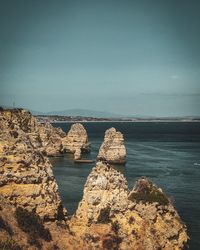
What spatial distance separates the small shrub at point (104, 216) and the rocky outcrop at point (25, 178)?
9.41 feet

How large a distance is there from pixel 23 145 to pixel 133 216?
377 inches

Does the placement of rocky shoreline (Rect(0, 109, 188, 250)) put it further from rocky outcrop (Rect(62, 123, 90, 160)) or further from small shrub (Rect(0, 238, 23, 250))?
rocky outcrop (Rect(62, 123, 90, 160))

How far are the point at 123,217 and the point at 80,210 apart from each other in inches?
136

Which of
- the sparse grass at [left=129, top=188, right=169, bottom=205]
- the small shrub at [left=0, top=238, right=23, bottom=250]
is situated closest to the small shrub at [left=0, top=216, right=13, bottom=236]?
the small shrub at [left=0, top=238, right=23, bottom=250]

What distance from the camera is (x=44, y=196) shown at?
99.7ft

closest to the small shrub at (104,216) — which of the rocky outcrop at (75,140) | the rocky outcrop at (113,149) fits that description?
the rocky outcrop at (113,149)

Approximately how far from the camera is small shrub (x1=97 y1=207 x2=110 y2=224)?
31.5 meters

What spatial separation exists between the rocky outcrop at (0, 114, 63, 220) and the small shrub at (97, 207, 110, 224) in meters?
2.87

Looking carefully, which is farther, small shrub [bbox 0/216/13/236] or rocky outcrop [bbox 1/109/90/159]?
rocky outcrop [bbox 1/109/90/159]

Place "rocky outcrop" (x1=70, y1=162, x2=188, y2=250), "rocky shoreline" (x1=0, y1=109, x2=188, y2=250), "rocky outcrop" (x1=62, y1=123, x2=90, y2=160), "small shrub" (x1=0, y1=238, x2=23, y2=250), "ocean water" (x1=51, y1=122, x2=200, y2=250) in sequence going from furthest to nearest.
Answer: "rocky outcrop" (x1=62, y1=123, x2=90, y2=160) < "ocean water" (x1=51, y1=122, x2=200, y2=250) < "rocky outcrop" (x1=70, y1=162, x2=188, y2=250) < "rocky shoreline" (x1=0, y1=109, x2=188, y2=250) < "small shrub" (x1=0, y1=238, x2=23, y2=250)

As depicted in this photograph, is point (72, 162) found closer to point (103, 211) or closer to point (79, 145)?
point (79, 145)

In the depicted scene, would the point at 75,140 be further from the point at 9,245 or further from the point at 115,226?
the point at 9,245

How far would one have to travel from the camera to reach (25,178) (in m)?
30.3

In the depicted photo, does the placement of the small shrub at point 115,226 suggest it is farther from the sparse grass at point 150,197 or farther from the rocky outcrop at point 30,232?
the rocky outcrop at point 30,232
